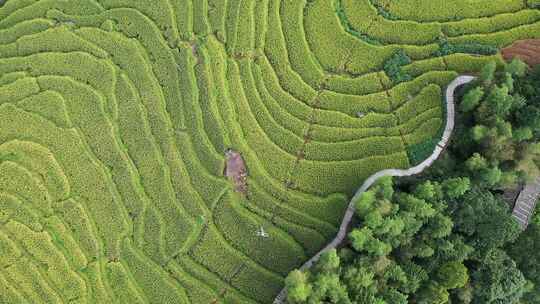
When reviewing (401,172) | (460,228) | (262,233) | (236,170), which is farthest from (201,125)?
(460,228)

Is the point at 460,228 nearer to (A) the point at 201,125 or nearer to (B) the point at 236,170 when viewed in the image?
(B) the point at 236,170

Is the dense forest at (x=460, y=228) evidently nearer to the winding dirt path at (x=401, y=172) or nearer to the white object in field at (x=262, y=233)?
the winding dirt path at (x=401, y=172)

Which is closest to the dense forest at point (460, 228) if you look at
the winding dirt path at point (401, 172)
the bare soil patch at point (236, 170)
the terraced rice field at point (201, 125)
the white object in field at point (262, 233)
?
the winding dirt path at point (401, 172)

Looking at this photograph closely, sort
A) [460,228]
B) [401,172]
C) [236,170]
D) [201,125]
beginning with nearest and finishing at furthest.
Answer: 1. [460,228]
2. [401,172]
3. [236,170]
4. [201,125]

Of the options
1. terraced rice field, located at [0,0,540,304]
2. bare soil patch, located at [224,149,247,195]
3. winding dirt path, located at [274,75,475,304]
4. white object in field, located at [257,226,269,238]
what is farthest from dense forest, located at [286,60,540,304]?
bare soil patch, located at [224,149,247,195]

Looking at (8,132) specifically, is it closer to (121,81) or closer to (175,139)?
(121,81)

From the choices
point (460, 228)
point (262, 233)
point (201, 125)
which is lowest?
point (460, 228)
